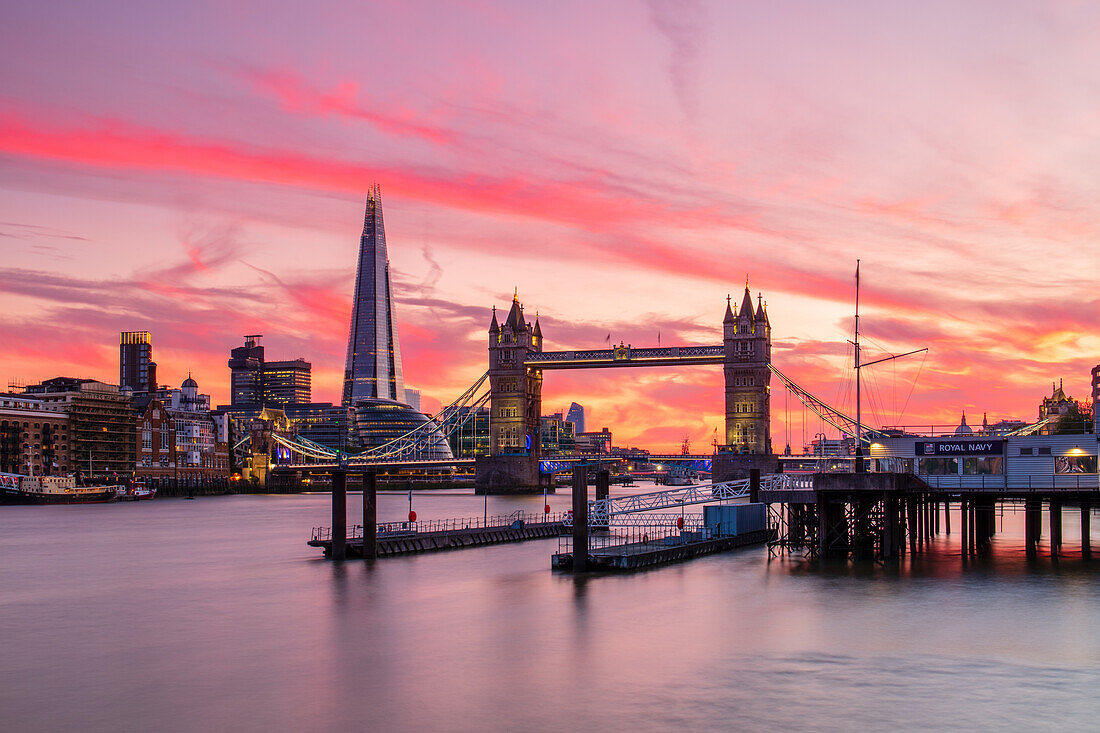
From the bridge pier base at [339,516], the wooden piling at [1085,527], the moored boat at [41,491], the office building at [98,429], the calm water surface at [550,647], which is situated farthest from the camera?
the office building at [98,429]

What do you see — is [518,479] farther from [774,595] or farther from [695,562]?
[774,595]

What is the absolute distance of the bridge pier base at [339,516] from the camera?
5828 cm

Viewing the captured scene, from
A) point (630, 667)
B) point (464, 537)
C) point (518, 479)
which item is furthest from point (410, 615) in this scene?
point (518, 479)

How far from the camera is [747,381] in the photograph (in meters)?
186

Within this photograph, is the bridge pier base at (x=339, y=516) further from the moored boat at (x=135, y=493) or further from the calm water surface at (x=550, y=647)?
the moored boat at (x=135, y=493)

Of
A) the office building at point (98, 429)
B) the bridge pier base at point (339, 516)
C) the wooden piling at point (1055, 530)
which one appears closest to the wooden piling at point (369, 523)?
the bridge pier base at point (339, 516)

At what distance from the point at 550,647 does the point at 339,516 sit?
2631 cm

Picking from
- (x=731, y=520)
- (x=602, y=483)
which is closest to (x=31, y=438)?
(x=602, y=483)

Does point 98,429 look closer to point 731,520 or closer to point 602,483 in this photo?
point 602,483

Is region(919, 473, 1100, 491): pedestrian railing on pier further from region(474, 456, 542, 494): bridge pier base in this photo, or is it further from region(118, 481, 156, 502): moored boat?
region(118, 481, 156, 502): moored boat

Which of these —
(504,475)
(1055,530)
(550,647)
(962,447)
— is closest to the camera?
Result: (550,647)

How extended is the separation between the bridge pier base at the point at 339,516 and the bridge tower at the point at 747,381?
123160 mm

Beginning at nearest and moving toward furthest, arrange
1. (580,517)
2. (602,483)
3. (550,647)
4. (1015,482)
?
(550,647)
(580,517)
(1015,482)
(602,483)

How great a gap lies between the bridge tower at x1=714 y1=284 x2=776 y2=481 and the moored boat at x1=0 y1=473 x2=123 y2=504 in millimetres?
98150
